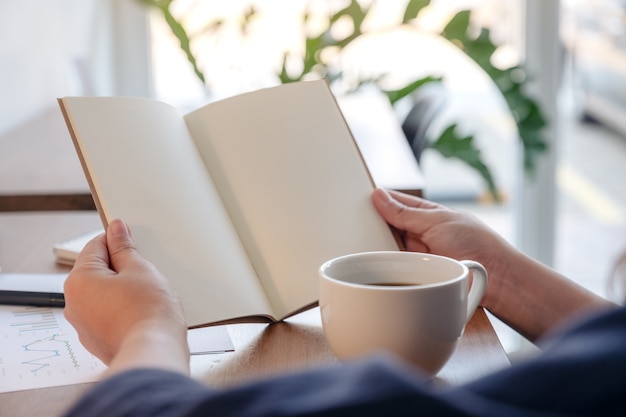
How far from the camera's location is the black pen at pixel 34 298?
31.8 inches

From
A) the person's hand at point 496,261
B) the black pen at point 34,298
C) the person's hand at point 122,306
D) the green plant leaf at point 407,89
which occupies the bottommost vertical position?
the green plant leaf at point 407,89

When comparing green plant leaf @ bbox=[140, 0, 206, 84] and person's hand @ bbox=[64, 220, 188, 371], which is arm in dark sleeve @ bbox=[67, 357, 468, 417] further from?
green plant leaf @ bbox=[140, 0, 206, 84]

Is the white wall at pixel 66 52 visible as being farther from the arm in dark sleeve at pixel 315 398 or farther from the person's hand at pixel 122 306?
the arm in dark sleeve at pixel 315 398

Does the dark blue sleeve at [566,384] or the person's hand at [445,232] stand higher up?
the dark blue sleeve at [566,384]

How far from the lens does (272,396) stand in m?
0.33

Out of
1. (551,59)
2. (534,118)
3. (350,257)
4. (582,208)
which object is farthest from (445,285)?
(582,208)

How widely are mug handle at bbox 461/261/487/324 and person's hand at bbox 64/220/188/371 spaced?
213mm

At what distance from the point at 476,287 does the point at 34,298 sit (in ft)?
1.41

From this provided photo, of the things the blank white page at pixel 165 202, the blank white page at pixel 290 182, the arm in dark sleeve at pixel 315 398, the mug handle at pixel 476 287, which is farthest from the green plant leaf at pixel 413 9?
the arm in dark sleeve at pixel 315 398

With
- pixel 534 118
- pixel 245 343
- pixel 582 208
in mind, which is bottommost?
pixel 582 208

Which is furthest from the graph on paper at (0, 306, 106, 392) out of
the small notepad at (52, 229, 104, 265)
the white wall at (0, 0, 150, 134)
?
the white wall at (0, 0, 150, 134)

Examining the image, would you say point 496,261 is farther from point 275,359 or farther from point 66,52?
point 66,52

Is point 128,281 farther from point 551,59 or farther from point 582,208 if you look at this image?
point 582,208

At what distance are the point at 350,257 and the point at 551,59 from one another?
2.11m
